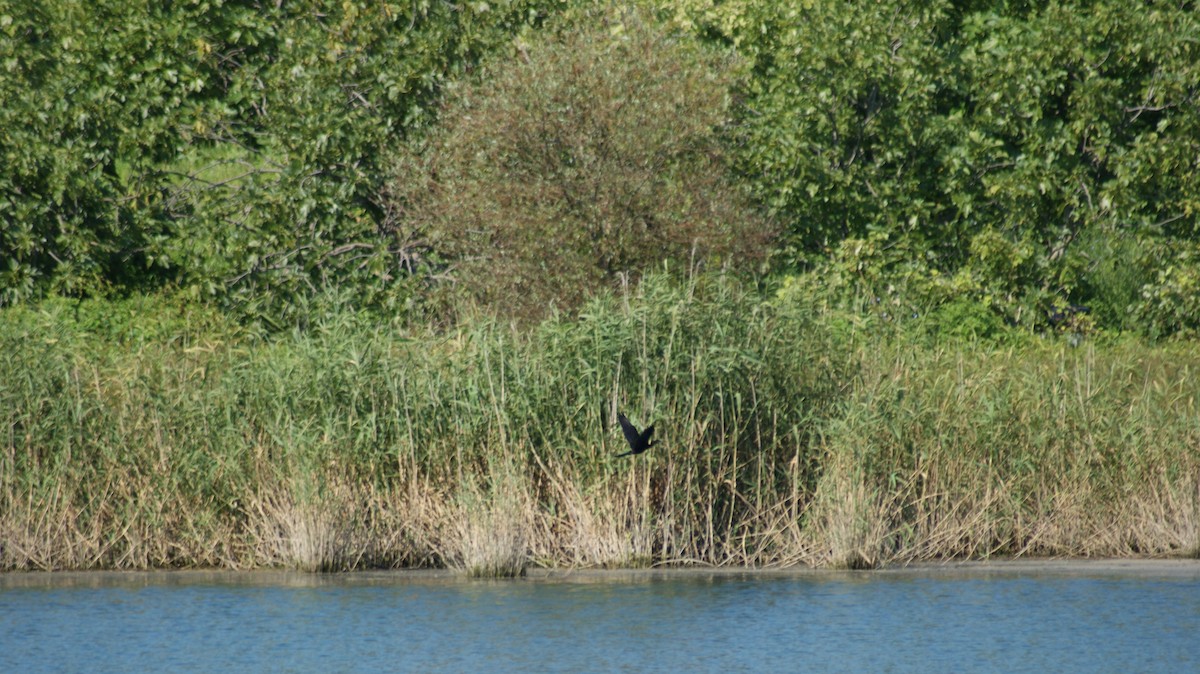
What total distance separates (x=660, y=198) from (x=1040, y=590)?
6975mm

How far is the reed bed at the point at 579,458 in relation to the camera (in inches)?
533

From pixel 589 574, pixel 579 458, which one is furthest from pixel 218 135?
pixel 589 574

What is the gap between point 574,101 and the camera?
1853cm

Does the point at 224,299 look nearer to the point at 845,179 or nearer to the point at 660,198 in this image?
the point at 660,198

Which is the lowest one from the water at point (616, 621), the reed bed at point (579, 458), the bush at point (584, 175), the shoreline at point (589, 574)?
the water at point (616, 621)

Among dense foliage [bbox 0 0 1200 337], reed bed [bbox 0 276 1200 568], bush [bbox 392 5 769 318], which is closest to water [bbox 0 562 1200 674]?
reed bed [bbox 0 276 1200 568]

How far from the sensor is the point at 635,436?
12.8 metres

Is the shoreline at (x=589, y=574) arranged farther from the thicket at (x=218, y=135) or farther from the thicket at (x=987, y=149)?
the thicket at (x=218, y=135)

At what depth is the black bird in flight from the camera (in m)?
12.8

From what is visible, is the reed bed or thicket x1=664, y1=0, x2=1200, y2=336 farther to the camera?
thicket x1=664, y1=0, x2=1200, y2=336

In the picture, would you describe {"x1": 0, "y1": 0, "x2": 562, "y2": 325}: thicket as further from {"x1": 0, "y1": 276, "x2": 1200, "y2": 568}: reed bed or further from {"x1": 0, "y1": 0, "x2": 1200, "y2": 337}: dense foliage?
{"x1": 0, "y1": 276, "x2": 1200, "y2": 568}: reed bed

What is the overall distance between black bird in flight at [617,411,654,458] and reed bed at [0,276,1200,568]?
1.54 ft

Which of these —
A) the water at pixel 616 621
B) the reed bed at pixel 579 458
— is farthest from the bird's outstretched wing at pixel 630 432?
the water at pixel 616 621

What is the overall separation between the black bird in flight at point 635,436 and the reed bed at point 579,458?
47 centimetres
